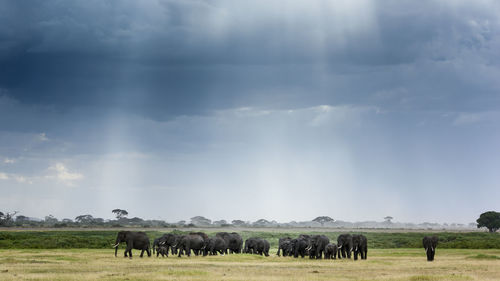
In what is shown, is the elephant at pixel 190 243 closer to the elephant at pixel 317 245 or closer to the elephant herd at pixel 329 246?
the elephant herd at pixel 329 246

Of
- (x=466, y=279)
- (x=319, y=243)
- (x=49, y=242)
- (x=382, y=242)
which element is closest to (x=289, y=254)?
(x=319, y=243)

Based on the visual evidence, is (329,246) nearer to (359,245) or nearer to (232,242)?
(359,245)

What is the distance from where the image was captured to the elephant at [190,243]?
5350 cm

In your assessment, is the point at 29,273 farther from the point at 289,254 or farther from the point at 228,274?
the point at 289,254

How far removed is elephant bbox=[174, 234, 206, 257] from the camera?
53.5 metres

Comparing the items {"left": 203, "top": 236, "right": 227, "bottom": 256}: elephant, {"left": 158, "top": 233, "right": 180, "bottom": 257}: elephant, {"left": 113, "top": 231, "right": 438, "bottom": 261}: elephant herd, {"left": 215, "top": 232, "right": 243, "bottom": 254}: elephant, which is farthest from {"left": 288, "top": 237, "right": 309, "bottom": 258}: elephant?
{"left": 158, "top": 233, "right": 180, "bottom": 257}: elephant

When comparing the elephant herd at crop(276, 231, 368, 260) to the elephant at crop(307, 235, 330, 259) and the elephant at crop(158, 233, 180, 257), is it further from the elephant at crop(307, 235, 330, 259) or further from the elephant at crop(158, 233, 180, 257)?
the elephant at crop(158, 233, 180, 257)

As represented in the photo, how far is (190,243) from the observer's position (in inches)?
2141

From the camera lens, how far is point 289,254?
58.5 m

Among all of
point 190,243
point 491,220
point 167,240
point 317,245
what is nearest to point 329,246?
point 317,245

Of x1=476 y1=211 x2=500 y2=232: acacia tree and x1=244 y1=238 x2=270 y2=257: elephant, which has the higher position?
x1=476 y1=211 x2=500 y2=232: acacia tree

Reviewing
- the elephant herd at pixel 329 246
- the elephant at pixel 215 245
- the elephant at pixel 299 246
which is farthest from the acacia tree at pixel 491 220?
the elephant at pixel 215 245

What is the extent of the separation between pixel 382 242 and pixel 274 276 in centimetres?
6580

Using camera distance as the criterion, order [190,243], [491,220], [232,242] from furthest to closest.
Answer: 1. [491,220]
2. [232,242]
3. [190,243]
